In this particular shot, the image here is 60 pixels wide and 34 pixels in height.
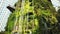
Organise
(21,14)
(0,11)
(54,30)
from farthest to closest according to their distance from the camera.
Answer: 1. (0,11)
2. (54,30)
3. (21,14)

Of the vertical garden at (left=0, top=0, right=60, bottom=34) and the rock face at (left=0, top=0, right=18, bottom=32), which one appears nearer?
the vertical garden at (left=0, top=0, right=60, bottom=34)

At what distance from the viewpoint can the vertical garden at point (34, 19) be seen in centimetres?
90

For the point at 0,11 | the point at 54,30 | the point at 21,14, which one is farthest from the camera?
the point at 0,11

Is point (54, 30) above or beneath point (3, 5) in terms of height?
beneath

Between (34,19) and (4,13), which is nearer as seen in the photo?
(34,19)

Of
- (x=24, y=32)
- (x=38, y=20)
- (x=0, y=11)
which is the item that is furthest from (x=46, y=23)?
(x=0, y=11)

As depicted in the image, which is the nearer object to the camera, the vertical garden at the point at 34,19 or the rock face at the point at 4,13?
the vertical garden at the point at 34,19

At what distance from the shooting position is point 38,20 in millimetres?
1001

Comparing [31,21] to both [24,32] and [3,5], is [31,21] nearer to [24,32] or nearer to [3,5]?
[24,32]

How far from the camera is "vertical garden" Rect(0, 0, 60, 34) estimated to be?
0.90 metres

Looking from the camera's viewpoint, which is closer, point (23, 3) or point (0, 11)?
point (23, 3)

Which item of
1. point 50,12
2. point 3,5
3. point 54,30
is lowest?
point 54,30

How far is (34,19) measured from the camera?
0.99m

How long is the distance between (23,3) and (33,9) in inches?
2.6
